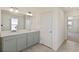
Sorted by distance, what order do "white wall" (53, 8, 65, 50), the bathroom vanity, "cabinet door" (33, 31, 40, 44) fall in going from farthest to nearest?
1. "cabinet door" (33, 31, 40, 44)
2. "white wall" (53, 8, 65, 50)
3. the bathroom vanity

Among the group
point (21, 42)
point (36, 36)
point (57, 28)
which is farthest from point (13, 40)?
point (57, 28)

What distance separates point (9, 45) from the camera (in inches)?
88.8

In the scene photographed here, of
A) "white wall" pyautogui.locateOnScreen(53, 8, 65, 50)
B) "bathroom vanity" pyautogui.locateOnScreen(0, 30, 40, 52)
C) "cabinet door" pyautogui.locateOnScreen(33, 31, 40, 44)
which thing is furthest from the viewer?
"cabinet door" pyautogui.locateOnScreen(33, 31, 40, 44)

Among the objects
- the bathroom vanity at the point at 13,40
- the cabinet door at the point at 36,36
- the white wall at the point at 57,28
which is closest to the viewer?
the bathroom vanity at the point at 13,40

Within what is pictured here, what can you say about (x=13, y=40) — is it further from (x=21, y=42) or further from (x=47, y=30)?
(x=47, y=30)

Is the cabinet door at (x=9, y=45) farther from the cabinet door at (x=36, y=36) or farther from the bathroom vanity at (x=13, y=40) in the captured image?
the cabinet door at (x=36, y=36)

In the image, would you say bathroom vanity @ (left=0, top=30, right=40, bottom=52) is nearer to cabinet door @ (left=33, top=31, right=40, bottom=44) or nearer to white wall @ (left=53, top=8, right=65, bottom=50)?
cabinet door @ (left=33, top=31, right=40, bottom=44)

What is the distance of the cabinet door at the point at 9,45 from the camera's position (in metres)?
2.15

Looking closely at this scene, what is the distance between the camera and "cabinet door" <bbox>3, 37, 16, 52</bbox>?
2153 millimetres

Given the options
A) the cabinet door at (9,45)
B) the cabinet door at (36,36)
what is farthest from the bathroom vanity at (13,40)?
the cabinet door at (36,36)

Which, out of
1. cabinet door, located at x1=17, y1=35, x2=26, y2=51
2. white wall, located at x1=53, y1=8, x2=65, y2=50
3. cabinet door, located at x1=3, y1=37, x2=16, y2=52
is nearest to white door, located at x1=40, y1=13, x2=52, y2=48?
white wall, located at x1=53, y1=8, x2=65, y2=50

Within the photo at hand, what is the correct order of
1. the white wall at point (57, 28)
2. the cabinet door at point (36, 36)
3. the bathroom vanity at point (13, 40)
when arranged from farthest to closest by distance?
the cabinet door at point (36, 36), the white wall at point (57, 28), the bathroom vanity at point (13, 40)
